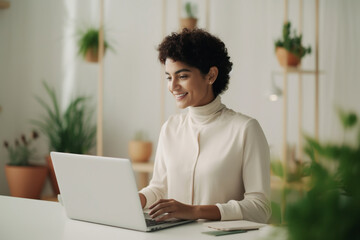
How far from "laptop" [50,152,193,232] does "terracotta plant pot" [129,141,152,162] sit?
275 cm

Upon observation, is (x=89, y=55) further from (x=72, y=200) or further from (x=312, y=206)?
(x=312, y=206)

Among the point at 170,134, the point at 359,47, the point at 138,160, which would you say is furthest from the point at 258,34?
the point at 170,134

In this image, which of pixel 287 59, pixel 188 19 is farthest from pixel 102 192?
pixel 188 19

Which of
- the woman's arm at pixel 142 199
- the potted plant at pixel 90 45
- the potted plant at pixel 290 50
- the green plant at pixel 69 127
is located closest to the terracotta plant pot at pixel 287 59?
the potted plant at pixel 290 50

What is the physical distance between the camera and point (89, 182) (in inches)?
61.2

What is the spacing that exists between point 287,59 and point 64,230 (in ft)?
8.46

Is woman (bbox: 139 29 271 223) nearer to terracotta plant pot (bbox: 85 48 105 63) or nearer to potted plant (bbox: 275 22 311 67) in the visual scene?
potted plant (bbox: 275 22 311 67)

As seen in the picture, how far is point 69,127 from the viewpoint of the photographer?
15.8 ft

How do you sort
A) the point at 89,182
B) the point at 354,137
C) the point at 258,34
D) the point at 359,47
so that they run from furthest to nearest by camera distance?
the point at 258,34 < the point at 359,47 < the point at 89,182 < the point at 354,137

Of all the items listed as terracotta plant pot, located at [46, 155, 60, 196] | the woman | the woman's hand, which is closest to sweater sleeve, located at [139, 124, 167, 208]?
the woman

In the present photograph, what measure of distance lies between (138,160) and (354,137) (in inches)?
163

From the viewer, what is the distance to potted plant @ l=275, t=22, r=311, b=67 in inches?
147

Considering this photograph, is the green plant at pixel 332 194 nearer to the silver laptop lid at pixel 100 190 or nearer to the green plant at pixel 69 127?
the silver laptop lid at pixel 100 190

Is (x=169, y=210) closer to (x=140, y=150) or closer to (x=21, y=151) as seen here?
(x=140, y=150)
